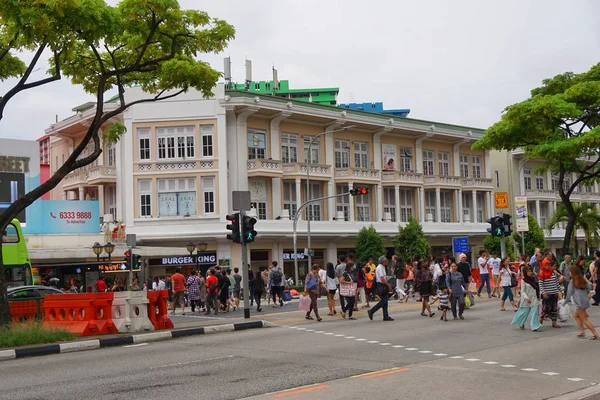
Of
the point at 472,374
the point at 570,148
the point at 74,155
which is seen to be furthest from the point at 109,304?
the point at 570,148

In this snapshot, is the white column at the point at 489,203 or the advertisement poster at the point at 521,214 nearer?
the advertisement poster at the point at 521,214

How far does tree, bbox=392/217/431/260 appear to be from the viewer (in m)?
52.1

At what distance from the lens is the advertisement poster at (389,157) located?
56.3m

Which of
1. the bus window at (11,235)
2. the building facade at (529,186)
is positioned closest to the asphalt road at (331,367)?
the bus window at (11,235)

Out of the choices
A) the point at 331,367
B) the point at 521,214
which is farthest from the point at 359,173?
the point at 331,367

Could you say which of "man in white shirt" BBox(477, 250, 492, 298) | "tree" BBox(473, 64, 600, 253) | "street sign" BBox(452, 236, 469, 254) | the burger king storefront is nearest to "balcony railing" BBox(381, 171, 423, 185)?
"street sign" BBox(452, 236, 469, 254)

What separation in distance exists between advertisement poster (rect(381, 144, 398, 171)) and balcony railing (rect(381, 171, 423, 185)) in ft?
1.72

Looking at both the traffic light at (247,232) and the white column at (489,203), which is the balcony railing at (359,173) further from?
the traffic light at (247,232)

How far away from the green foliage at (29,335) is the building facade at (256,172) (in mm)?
27893

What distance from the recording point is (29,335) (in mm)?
16719

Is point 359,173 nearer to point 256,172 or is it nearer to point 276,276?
point 256,172

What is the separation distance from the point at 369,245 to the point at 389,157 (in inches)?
359

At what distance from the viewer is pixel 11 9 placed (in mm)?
15688

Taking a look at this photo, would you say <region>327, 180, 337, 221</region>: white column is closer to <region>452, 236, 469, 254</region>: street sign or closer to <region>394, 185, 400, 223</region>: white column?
<region>394, 185, 400, 223</region>: white column
